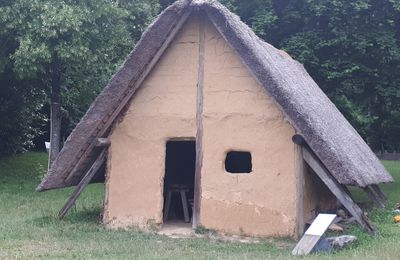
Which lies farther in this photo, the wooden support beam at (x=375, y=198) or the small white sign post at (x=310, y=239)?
the wooden support beam at (x=375, y=198)

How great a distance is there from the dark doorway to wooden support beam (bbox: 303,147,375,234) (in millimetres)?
3909

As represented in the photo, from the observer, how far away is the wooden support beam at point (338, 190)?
1156 cm

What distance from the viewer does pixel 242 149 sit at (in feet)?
40.9

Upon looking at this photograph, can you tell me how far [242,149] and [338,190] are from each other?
197cm

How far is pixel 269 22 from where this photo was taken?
66.4 ft

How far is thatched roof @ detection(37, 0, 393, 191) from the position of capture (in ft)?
37.6

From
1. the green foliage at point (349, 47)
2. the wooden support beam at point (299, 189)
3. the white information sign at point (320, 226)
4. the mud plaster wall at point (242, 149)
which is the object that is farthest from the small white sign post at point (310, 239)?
the green foliage at point (349, 47)

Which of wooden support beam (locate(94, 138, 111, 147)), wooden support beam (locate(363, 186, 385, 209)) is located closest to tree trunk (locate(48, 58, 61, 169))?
wooden support beam (locate(94, 138, 111, 147))

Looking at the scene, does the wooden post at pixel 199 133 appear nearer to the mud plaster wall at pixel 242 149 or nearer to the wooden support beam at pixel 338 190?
the mud plaster wall at pixel 242 149

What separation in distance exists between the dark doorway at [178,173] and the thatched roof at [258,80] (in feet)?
8.15

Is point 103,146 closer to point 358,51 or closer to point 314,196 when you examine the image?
point 314,196

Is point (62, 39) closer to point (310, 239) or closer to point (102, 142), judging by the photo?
point (102, 142)

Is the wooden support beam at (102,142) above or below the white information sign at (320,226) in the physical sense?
above

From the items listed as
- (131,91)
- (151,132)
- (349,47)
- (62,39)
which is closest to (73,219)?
(151,132)
